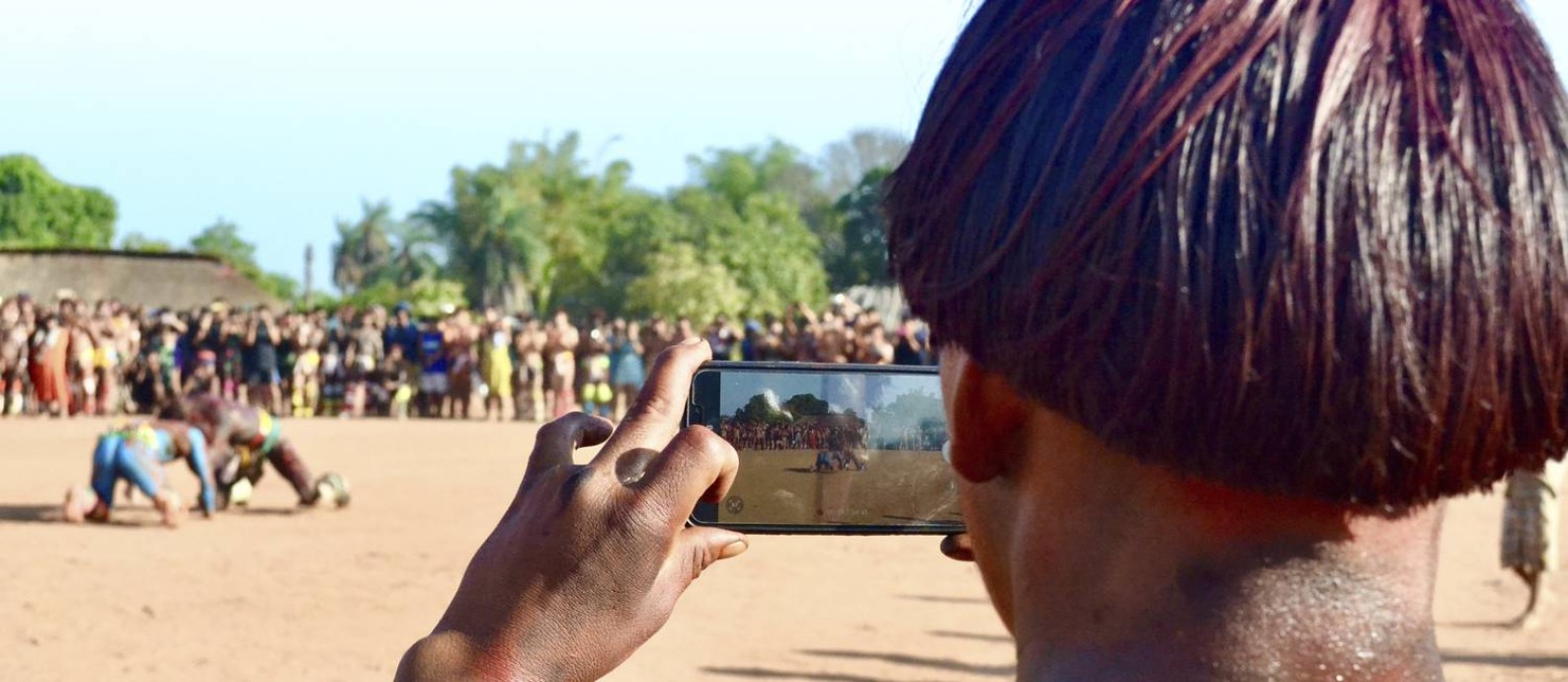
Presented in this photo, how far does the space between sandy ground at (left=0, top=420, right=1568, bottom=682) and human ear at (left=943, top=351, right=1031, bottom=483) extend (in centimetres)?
718

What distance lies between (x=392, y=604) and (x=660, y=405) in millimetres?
9201

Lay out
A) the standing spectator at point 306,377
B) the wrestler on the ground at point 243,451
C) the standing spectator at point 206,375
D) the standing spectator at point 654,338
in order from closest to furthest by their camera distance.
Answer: the wrestler on the ground at point 243,451 < the standing spectator at point 206,375 < the standing spectator at point 306,377 < the standing spectator at point 654,338

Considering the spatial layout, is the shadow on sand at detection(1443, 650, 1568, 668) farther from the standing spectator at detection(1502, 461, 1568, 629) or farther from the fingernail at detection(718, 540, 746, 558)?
the fingernail at detection(718, 540, 746, 558)

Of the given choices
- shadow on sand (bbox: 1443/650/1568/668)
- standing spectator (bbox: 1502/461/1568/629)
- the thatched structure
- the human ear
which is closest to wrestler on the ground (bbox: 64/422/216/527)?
shadow on sand (bbox: 1443/650/1568/668)

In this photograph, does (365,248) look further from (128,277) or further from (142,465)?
(142,465)

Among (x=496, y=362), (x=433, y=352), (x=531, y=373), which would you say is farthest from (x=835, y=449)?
(x=433, y=352)

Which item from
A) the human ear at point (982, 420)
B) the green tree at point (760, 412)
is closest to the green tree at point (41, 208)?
the green tree at point (760, 412)

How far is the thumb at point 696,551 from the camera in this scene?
1432 millimetres

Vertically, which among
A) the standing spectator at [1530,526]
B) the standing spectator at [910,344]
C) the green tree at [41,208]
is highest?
the green tree at [41,208]

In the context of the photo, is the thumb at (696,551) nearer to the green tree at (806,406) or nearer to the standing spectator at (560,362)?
the green tree at (806,406)

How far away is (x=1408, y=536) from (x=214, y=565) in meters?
11.4

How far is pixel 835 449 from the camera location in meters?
1.83

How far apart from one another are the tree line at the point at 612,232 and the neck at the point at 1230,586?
37.3m

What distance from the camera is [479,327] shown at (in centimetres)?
2903
